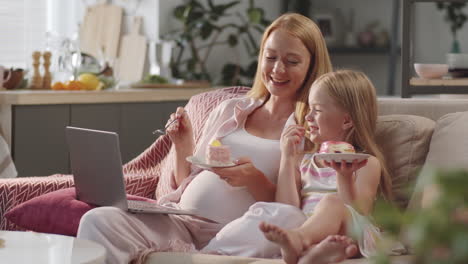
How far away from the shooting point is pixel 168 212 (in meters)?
2.02

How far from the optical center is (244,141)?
7.45ft

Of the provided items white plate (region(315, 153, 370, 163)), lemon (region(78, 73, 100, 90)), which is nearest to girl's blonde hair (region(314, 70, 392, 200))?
white plate (region(315, 153, 370, 163))

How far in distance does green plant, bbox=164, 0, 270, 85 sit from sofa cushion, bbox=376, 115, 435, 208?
2.80 meters

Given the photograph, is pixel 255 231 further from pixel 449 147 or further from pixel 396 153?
pixel 449 147

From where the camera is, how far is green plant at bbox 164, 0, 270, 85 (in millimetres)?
4906

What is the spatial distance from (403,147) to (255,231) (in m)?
0.49

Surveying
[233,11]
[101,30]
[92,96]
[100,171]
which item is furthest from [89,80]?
[100,171]

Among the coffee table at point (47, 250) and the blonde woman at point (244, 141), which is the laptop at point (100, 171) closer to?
the blonde woman at point (244, 141)

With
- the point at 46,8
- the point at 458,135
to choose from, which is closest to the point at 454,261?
the point at 458,135

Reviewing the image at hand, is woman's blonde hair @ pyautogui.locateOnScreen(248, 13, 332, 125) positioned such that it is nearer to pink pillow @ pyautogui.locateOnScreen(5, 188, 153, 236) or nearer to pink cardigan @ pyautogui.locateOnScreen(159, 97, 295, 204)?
pink cardigan @ pyautogui.locateOnScreen(159, 97, 295, 204)

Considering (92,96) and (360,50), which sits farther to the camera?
(360,50)

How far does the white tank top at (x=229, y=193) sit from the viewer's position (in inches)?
86.4

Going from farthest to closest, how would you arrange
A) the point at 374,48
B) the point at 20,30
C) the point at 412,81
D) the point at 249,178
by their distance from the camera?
1. the point at 374,48
2. the point at 20,30
3. the point at 412,81
4. the point at 249,178

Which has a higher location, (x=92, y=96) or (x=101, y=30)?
(x=101, y=30)
